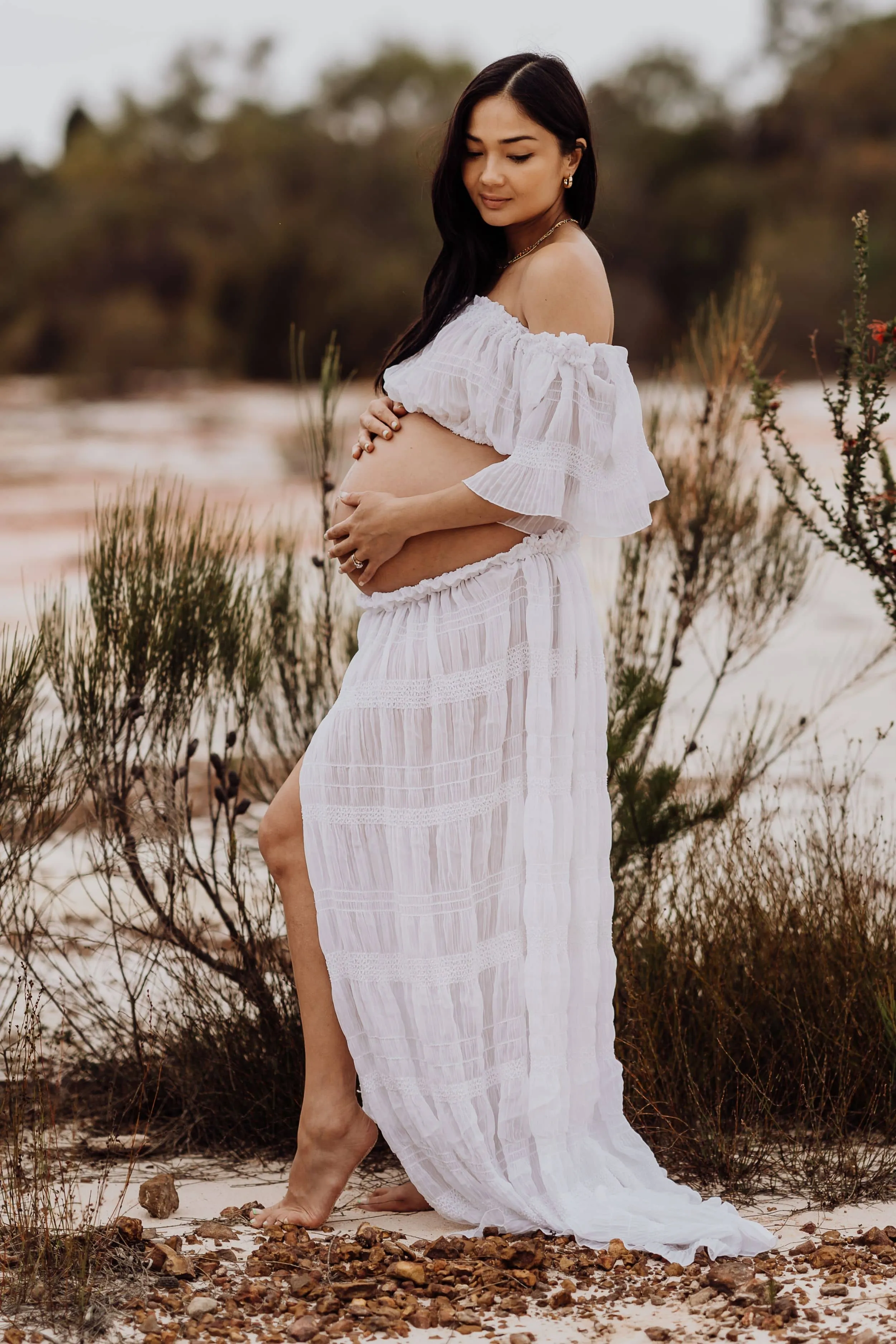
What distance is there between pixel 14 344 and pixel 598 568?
2293cm

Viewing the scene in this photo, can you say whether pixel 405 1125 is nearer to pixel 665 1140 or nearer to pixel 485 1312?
pixel 485 1312

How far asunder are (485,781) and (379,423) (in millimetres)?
744

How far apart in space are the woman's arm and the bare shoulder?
339mm

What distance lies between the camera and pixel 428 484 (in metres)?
2.88

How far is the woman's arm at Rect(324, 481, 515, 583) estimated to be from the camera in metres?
2.76

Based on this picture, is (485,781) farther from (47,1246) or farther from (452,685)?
(47,1246)

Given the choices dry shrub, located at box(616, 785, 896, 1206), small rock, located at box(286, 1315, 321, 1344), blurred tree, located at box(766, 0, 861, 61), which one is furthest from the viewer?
blurred tree, located at box(766, 0, 861, 61)

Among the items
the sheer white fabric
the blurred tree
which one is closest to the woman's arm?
the sheer white fabric

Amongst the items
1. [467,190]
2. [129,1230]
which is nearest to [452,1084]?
[129,1230]

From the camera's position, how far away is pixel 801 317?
2498cm

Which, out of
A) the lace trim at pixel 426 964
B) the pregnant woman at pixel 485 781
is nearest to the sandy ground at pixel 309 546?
the pregnant woman at pixel 485 781

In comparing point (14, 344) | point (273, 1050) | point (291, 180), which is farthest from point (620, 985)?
point (291, 180)

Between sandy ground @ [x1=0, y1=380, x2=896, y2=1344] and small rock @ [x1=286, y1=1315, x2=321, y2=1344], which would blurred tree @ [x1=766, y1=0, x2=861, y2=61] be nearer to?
sandy ground @ [x1=0, y1=380, x2=896, y2=1344]

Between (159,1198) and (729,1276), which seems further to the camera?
(159,1198)
